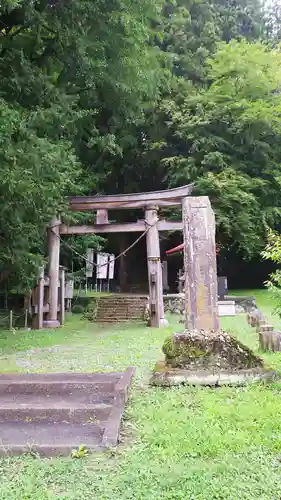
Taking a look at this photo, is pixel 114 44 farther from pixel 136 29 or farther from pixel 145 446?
pixel 145 446

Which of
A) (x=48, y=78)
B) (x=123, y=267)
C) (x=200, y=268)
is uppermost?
(x=48, y=78)

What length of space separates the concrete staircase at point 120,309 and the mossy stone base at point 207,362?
1148 cm

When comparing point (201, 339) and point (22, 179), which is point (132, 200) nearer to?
point (22, 179)

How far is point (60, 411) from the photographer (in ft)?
15.3

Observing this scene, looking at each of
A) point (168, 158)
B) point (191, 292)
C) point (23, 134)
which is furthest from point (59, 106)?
point (168, 158)

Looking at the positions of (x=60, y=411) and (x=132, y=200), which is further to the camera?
(x=132, y=200)

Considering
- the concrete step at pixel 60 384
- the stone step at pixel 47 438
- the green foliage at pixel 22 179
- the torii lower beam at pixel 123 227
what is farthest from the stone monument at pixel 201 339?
the torii lower beam at pixel 123 227

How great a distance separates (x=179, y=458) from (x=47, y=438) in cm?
125

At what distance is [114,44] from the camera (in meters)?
10.2

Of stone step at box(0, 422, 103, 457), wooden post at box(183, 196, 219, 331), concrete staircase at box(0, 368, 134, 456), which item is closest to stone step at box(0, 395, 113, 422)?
concrete staircase at box(0, 368, 134, 456)

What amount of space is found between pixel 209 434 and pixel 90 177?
1752 cm

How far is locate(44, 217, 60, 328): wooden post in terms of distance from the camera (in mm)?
14328

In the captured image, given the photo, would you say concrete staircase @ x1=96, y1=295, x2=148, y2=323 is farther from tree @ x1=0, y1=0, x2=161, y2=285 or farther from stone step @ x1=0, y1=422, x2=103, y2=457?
stone step @ x1=0, y1=422, x2=103, y2=457

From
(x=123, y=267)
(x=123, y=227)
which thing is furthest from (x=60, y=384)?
(x=123, y=267)
